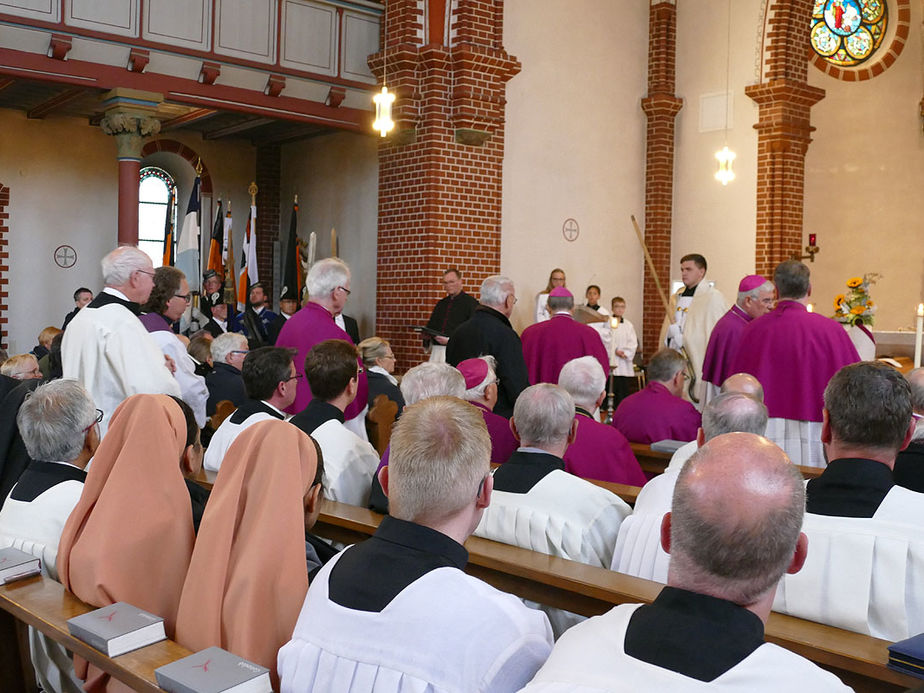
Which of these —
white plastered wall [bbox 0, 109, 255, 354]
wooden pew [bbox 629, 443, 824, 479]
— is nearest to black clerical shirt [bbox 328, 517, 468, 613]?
wooden pew [bbox 629, 443, 824, 479]

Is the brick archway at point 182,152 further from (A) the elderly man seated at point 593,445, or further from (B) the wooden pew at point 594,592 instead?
(B) the wooden pew at point 594,592

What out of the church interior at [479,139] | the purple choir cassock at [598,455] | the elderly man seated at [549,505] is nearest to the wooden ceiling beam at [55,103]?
the church interior at [479,139]

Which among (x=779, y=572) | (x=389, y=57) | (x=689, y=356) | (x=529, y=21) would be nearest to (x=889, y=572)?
(x=779, y=572)

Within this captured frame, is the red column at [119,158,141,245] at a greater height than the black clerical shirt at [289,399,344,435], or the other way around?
the red column at [119,158,141,245]

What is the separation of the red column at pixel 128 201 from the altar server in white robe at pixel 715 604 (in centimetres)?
1013

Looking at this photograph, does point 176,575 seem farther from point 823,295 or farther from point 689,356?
point 823,295

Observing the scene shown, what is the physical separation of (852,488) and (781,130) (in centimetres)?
1144

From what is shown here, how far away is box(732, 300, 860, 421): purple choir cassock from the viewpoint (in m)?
6.61

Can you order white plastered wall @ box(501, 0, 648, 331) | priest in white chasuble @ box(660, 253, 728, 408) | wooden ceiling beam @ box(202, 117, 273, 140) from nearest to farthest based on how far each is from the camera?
priest in white chasuble @ box(660, 253, 728, 408), white plastered wall @ box(501, 0, 648, 331), wooden ceiling beam @ box(202, 117, 273, 140)

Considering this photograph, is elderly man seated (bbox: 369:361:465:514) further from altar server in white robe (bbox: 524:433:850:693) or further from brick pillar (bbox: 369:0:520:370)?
brick pillar (bbox: 369:0:520:370)

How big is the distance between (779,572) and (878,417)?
1.48 m

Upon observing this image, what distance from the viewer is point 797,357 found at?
6.64 meters

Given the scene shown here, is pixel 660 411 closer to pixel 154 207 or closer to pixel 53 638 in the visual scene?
pixel 53 638

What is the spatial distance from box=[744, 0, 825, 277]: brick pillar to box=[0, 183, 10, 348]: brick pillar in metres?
10.2
